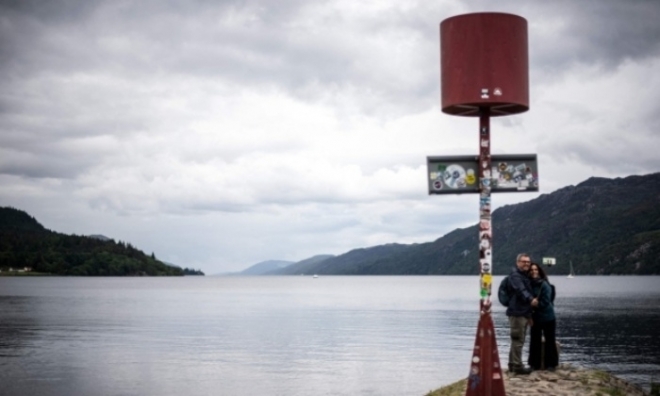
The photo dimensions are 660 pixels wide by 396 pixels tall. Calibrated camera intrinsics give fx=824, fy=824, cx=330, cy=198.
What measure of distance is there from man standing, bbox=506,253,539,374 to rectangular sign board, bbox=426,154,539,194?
3880 millimetres

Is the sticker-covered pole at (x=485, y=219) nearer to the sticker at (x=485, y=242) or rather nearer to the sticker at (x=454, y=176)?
the sticker at (x=485, y=242)

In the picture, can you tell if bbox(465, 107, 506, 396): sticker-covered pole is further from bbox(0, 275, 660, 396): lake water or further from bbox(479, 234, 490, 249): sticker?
bbox(0, 275, 660, 396): lake water

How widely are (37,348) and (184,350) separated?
27.3 feet

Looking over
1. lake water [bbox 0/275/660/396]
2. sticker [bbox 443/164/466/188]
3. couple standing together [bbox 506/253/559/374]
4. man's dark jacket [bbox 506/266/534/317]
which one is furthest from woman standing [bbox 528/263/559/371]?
lake water [bbox 0/275/660/396]

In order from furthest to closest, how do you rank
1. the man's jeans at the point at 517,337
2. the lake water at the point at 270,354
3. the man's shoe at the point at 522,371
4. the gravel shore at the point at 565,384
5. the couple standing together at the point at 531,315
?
the lake water at the point at 270,354, the man's shoe at the point at 522,371, the man's jeans at the point at 517,337, the couple standing together at the point at 531,315, the gravel shore at the point at 565,384

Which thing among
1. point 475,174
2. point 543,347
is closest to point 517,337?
point 543,347

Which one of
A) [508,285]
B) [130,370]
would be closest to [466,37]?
[508,285]

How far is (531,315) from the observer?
1891 centimetres

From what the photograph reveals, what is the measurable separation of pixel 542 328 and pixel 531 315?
45 cm

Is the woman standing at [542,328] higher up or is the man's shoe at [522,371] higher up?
the woman standing at [542,328]

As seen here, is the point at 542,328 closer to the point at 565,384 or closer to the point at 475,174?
the point at 565,384

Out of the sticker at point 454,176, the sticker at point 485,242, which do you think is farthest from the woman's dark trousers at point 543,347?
the sticker at point 454,176

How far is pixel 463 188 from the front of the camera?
14.6 metres

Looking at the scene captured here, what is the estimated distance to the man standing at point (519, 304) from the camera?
18.0 m
